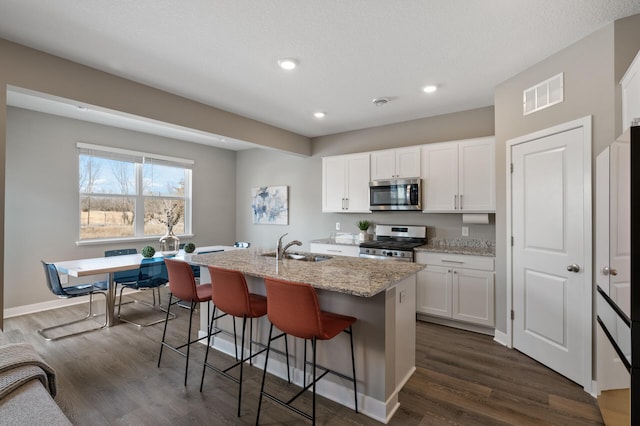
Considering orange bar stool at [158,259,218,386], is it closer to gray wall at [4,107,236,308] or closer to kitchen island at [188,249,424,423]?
kitchen island at [188,249,424,423]

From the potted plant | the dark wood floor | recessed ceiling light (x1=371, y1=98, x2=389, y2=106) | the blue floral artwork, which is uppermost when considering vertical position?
recessed ceiling light (x1=371, y1=98, x2=389, y2=106)

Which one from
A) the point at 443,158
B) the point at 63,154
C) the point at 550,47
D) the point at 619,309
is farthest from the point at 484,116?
the point at 63,154

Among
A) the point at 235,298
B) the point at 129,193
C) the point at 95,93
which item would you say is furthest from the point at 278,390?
the point at 129,193

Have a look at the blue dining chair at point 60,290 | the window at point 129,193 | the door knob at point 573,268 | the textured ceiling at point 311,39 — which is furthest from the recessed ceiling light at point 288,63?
the blue dining chair at point 60,290

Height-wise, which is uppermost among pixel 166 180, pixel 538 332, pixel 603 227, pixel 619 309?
pixel 166 180

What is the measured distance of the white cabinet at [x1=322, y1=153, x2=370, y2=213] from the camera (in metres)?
4.65

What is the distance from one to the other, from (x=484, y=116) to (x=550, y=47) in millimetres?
1404

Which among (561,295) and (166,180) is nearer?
(561,295)

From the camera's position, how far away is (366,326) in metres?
2.09

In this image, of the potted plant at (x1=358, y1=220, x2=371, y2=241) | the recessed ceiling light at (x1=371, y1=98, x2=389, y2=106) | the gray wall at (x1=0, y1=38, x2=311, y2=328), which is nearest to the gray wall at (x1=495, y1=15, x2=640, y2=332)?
the recessed ceiling light at (x1=371, y1=98, x2=389, y2=106)

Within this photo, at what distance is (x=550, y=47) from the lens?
2518 mm

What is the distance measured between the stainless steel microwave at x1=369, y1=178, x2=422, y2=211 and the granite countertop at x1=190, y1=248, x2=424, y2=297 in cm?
171

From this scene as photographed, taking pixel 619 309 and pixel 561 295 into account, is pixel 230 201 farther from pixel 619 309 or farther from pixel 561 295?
pixel 619 309

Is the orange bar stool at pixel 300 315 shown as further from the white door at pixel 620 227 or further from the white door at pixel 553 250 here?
the white door at pixel 553 250
